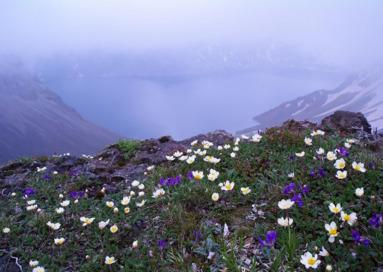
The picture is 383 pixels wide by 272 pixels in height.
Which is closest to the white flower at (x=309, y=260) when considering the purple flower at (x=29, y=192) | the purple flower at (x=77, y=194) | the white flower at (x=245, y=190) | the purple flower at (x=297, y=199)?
the purple flower at (x=297, y=199)

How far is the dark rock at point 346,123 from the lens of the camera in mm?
11324

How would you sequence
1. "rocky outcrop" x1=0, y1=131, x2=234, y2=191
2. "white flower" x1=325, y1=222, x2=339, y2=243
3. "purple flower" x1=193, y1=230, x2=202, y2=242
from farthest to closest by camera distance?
1. "rocky outcrop" x1=0, y1=131, x2=234, y2=191
2. "purple flower" x1=193, y1=230, x2=202, y2=242
3. "white flower" x1=325, y1=222, x2=339, y2=243

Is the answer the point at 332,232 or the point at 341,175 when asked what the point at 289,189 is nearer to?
the point at 341,175

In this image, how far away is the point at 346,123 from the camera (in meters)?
12.0

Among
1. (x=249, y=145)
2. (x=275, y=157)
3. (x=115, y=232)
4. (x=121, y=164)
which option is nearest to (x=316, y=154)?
(x=275, y=157)

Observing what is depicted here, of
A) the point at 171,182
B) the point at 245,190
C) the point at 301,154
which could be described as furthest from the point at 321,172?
the point at 171,182

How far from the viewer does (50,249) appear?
6.87m

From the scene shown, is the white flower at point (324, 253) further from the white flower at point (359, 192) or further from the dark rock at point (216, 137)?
the dark rock at point (216, 137)

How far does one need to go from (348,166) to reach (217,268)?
2.95 meters

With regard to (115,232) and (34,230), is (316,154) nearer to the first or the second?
(115,232)

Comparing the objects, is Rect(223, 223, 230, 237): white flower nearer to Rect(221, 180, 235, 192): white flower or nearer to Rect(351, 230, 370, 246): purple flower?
Rect(221, 180, 235, 192): white flower

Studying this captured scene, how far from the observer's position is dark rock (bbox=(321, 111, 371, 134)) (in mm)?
11324

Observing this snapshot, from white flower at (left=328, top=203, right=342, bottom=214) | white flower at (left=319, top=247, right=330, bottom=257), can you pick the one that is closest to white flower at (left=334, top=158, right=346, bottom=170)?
white flower at (left=328, top=203, right=342, bottom=214)

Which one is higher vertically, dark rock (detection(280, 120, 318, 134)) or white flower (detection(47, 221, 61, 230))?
dark rock (detection(280, 120, 318, 134))
